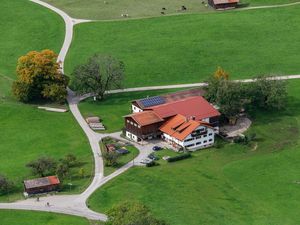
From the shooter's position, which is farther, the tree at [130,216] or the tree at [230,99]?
the tree at [230,99]

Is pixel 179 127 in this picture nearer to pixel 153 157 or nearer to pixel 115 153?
pixel 153 157

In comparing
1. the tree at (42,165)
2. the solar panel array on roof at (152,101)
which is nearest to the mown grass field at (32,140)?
the tree at (42,165)

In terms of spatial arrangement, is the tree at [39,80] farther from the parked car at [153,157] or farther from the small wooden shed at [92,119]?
the parked car at [153,157]

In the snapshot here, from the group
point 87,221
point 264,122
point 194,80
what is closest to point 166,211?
point 87,221

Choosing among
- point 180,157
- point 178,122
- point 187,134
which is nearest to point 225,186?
point 180,157

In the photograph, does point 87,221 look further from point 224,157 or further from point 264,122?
point 264,122

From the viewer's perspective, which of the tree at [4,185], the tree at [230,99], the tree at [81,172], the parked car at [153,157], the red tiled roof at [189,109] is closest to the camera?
the tree at [4,185]

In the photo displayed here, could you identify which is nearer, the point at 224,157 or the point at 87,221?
the point at 87,221

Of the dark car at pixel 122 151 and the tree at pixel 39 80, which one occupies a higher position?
the tree at pixel 39 80
